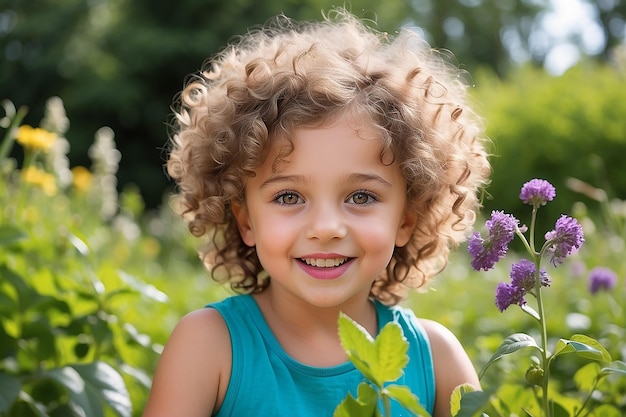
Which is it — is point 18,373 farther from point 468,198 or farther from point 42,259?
point 468,198

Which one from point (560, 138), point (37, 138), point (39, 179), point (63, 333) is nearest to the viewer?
point (63, 333)

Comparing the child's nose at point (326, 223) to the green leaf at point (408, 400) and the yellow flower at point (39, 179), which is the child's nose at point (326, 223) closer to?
the green leaf at point (408, 400)

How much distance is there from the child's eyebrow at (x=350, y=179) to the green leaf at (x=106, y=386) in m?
0.54

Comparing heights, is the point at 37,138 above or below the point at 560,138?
below

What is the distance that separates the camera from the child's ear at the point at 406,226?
77.5 inches

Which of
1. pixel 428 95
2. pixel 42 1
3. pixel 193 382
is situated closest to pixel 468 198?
pixel 428 95

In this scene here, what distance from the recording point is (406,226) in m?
2.00

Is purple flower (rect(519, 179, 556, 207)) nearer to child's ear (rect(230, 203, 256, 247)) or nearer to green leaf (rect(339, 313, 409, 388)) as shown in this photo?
green leaf (rect(339, 313, 409, 388))

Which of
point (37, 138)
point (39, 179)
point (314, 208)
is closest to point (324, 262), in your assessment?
point (314, 208)

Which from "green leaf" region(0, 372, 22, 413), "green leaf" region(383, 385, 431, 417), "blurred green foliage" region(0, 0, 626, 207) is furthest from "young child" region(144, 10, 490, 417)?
"blurred green foliage" region(0, 0, 626, 207)

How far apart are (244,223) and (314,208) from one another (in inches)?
12.6

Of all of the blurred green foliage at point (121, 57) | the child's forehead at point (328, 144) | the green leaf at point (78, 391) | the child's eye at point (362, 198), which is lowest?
the green leaf at point (78, 391)

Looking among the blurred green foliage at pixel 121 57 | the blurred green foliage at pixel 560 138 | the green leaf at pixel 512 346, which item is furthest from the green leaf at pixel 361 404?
the blurred green foliage at pixel 121 57

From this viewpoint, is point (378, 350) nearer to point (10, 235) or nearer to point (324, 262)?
point (324, 262)
